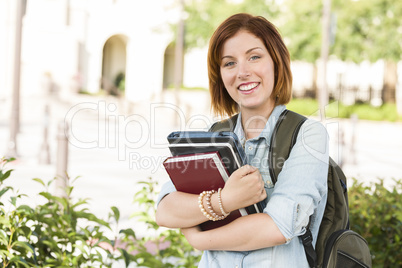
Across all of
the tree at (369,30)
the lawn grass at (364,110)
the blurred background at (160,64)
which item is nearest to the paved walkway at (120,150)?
the blurred background at (160,64)

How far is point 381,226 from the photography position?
3.28 metres

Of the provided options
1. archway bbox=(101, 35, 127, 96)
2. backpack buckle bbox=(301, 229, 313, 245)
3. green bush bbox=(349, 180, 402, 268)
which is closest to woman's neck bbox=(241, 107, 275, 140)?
backpack buckle bbox=(301, 229, 313, 245)

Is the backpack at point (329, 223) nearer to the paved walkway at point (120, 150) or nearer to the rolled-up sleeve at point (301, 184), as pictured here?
the rolled-up sleeve at point (301, 184)

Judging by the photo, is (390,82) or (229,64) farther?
(390,82)

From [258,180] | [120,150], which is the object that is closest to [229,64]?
[258,180]

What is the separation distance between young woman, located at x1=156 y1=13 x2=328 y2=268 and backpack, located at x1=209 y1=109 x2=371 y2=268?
0.09ft

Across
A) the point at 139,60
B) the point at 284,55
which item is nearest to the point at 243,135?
the point at 284,55

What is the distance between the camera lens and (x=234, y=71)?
1.73 meters

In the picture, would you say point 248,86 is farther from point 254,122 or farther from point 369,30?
point 369,30

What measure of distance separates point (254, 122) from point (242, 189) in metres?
0.38

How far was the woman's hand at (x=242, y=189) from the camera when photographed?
1.47 meters

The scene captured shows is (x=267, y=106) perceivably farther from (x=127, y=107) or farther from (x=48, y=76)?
(x=48, y=76)

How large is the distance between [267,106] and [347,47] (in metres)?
23.5

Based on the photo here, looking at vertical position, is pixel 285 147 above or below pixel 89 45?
below
